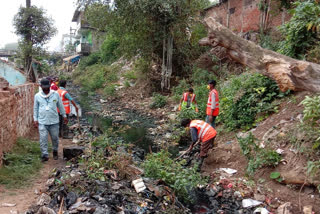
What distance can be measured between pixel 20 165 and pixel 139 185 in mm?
2054

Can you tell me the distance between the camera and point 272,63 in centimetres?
595

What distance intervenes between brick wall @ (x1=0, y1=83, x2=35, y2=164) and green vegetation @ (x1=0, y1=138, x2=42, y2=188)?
0.16 metres

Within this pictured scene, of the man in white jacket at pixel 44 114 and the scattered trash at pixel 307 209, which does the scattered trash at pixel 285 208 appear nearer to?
the scattered trash at pixel 307 209

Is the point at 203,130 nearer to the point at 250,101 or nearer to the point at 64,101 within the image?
the point at 250,101

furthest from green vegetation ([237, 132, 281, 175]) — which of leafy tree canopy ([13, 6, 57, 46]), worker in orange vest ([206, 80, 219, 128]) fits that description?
leafy tree canopy ([13, 6, 57, 46])

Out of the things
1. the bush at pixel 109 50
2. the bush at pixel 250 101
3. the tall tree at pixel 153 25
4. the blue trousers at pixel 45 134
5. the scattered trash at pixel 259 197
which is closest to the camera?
the scattered trash at pixel 259 197

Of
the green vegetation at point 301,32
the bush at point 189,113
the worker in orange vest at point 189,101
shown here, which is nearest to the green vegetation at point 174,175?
the bush at point 189,113

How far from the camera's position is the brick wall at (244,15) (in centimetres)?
1339

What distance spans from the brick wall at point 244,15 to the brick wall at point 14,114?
11.6 metres

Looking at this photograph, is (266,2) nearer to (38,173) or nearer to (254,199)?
(254,199)

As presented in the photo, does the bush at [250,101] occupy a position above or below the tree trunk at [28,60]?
below

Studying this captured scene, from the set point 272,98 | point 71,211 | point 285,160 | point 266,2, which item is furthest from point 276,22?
point 71,211

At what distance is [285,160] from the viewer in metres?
4.73

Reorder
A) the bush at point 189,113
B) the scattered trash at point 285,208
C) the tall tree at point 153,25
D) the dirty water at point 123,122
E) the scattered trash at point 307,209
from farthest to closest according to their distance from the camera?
the tall tree at point 153,25 < the bush at point 189,113 < the dirty water at point 123,122 < the scattered trash at point 285,208 < the scattered trash at point 307,209
